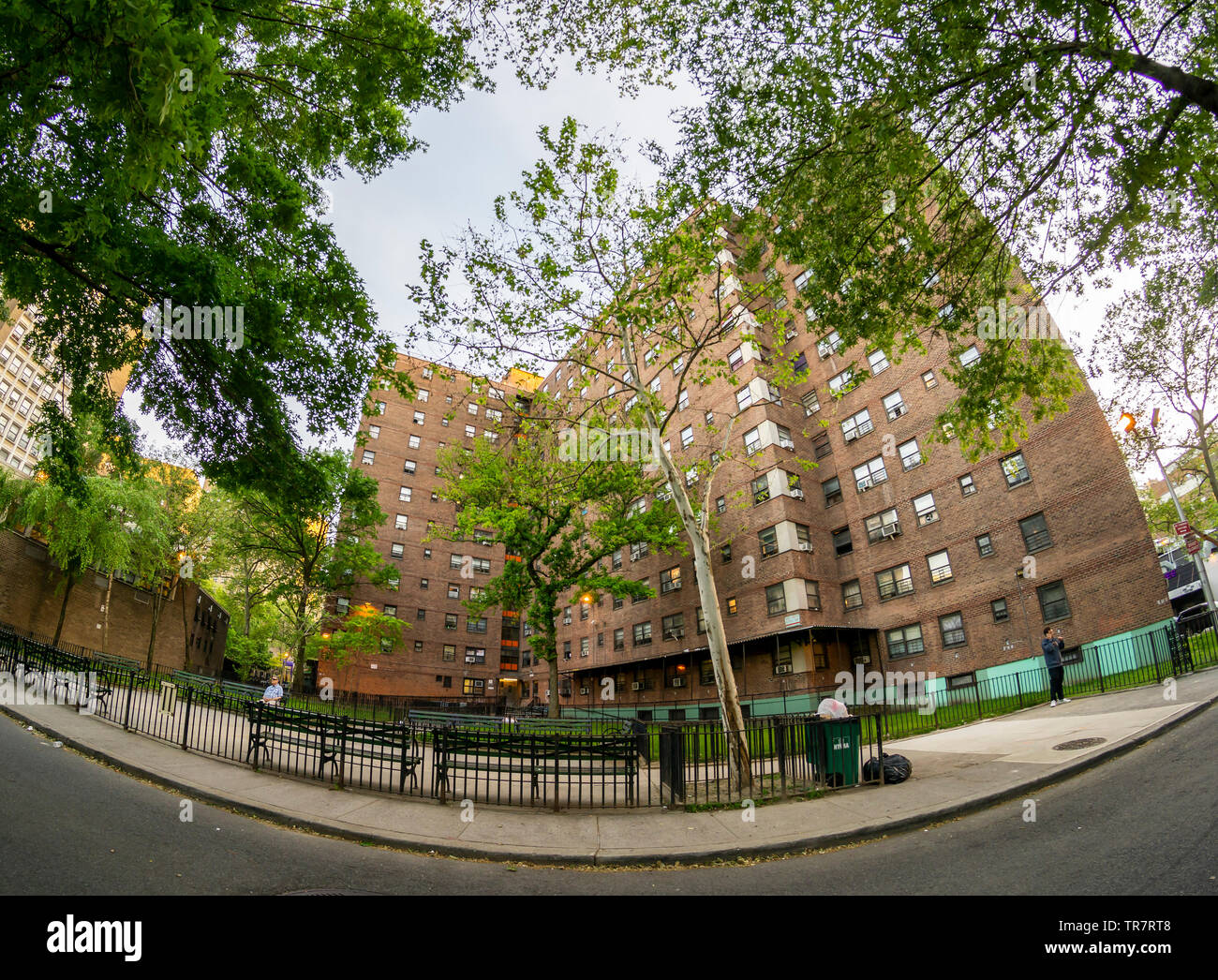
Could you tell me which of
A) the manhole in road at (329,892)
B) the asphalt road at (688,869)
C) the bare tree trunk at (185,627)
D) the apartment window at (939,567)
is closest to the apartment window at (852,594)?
the apartment window at (939,567)

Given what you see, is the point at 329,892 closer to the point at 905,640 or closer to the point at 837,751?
the point at 837,751

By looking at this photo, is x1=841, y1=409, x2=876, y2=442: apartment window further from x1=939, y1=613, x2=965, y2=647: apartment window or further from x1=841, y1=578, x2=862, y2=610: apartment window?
x1=939, y1=613, x2=965, y2=647: apartment window

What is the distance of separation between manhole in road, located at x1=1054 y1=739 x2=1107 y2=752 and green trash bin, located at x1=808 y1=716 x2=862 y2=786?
3306 mm

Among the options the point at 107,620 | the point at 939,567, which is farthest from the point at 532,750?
the point at 107,620

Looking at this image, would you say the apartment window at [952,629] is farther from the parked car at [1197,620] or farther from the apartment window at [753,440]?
the apartment window at [753,440]

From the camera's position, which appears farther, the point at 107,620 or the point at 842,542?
the point at 842,542

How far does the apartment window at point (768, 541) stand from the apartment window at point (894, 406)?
836cm

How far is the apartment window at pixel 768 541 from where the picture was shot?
92.2 ft

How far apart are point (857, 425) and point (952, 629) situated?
37.3ft

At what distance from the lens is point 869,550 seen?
90.1ft

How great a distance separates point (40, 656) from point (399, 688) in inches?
1194

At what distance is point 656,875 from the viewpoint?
5.80 meters

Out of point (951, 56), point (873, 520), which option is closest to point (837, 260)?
point (951, 56)
